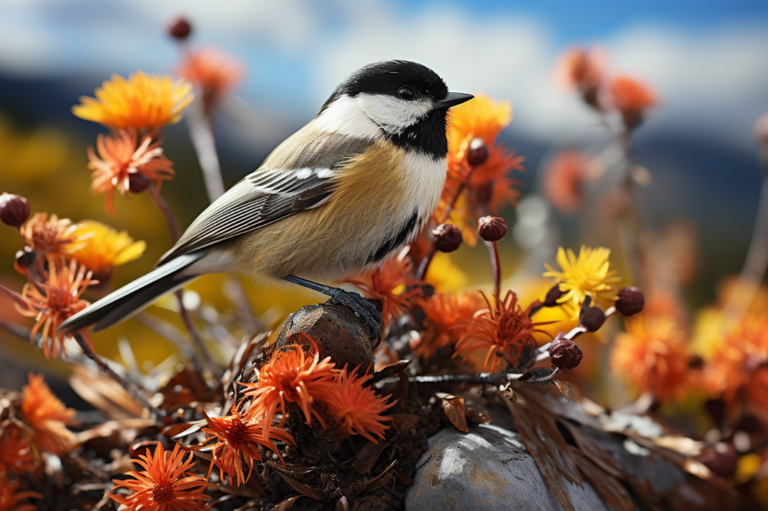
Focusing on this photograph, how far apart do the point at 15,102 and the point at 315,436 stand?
9.41 ft

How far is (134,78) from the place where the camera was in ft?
2.80

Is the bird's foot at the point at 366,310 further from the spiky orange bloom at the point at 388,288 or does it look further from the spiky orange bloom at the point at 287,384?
the spiky orange bloom at the point at 287,384

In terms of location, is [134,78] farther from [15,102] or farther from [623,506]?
[15,102]

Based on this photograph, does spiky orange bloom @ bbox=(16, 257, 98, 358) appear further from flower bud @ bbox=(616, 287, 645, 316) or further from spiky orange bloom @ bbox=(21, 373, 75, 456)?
flower bud @ bbox=(616, 287, 645, 316)

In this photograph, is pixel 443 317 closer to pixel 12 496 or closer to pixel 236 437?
pixel 236 437

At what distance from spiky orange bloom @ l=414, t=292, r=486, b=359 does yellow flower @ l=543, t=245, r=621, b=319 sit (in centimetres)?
14

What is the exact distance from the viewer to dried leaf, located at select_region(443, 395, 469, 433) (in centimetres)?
71

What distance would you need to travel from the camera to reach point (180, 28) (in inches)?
43.2

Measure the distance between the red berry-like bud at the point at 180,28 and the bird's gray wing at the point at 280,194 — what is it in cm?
45

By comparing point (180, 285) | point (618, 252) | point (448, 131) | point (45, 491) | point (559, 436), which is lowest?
point (618, 252)

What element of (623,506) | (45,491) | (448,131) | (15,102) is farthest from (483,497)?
(15,102)

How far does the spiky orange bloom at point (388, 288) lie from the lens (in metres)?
0.78

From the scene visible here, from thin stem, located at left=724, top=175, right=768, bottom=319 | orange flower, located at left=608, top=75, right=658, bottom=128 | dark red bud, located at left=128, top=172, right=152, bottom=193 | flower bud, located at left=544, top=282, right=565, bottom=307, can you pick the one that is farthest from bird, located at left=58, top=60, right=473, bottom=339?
thin stem, located at left=724, top=175, right=768, bottom=319

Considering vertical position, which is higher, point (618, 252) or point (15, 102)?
point (15, 102)
